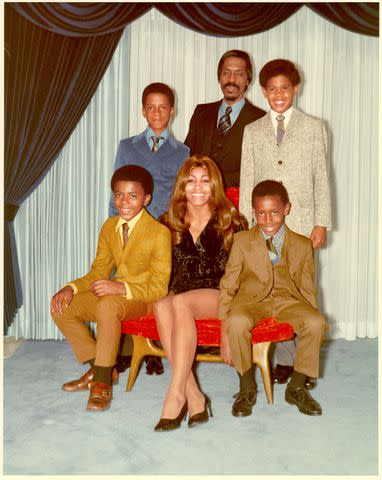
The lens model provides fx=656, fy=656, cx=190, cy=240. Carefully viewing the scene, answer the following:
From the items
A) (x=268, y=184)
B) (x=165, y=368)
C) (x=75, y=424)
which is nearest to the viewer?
(x=75, y=424)

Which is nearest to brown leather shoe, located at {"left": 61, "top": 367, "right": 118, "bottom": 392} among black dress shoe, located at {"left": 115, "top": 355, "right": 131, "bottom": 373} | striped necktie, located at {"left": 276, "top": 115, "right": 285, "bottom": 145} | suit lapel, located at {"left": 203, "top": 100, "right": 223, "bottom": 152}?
black dress shoe, located at {"left": 115, "top": 355, "right": 131, "bottom": 373}

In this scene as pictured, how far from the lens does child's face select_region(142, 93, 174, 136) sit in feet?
12.5

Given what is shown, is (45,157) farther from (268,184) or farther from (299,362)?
(299,362)

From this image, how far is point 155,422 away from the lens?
3129 mm

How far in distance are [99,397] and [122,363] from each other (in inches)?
27.7

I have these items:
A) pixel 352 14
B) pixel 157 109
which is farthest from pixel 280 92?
pixel 352 14

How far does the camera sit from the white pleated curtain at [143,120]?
15.2 feet

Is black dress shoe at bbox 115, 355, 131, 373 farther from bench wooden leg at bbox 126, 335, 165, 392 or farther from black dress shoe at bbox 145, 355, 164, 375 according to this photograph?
bench wooden leg at bbox 126, 335, 165, 392

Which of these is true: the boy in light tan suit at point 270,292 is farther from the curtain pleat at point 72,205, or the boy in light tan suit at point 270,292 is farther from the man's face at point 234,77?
the curtain pleat at point 72,205

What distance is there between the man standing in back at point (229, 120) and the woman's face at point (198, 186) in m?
0.52

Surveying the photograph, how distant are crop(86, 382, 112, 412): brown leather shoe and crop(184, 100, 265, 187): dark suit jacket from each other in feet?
4.64

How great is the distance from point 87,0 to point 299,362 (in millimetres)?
2603

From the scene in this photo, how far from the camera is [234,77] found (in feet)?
12.6

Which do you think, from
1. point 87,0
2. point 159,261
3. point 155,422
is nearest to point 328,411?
point 155,422
